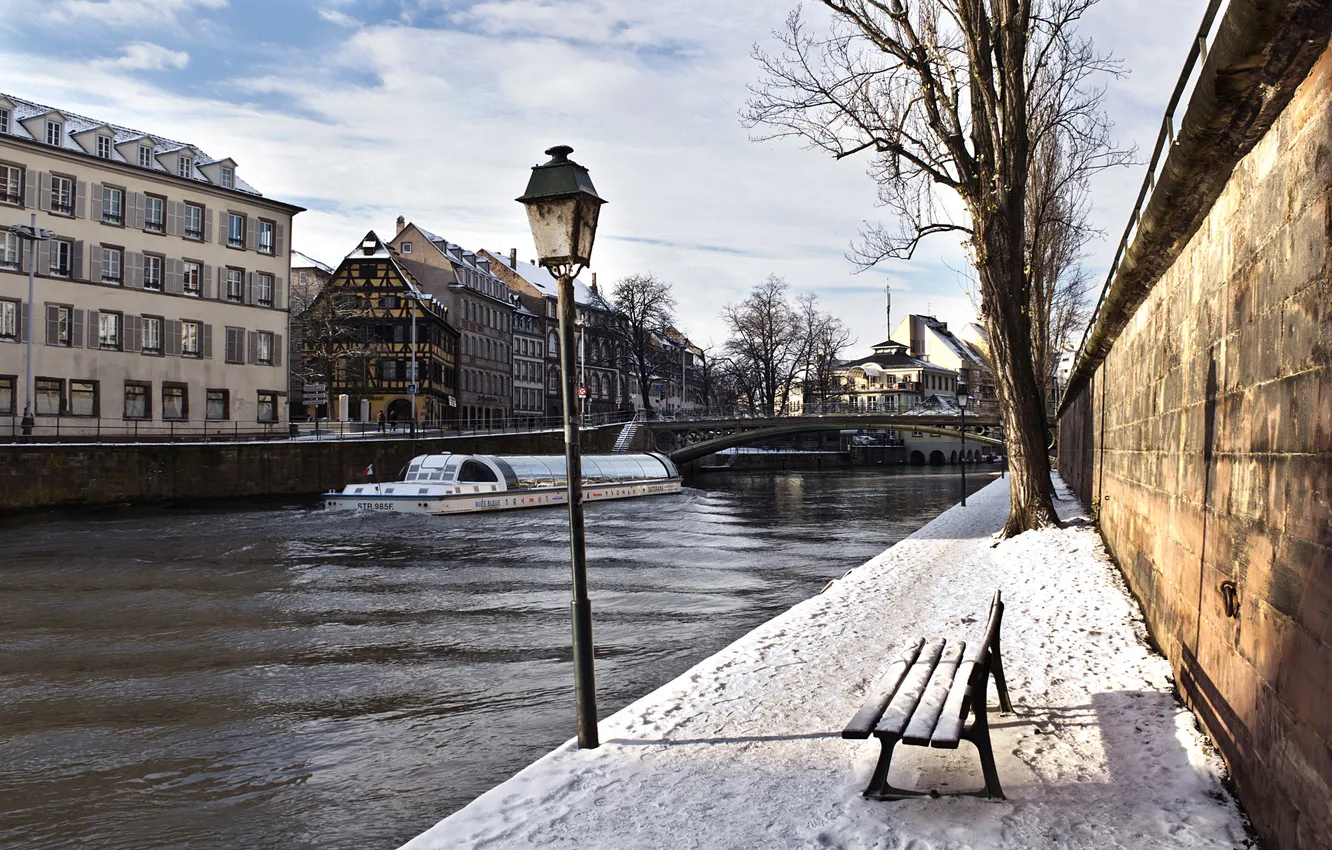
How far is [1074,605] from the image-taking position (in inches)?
429

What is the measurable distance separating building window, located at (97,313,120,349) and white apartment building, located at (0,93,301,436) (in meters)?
0.04

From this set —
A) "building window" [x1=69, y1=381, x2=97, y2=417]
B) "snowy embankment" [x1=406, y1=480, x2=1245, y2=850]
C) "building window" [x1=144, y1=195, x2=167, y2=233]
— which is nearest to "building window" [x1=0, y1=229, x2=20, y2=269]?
"building window" [x1=69, y1=381, x2=97, y2=417]

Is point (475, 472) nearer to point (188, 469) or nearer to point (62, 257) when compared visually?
point (188, 469)

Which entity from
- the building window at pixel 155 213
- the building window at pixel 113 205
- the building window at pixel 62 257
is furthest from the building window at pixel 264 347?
the building window at pixel 62 257

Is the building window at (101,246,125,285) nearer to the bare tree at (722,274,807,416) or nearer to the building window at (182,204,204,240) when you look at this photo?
the building window at (182,204,204,240)

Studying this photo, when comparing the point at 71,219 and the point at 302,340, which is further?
the point at 302,340

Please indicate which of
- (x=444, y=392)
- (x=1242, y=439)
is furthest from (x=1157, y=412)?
(x=444, y=392)

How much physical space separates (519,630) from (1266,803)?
33.3 feet

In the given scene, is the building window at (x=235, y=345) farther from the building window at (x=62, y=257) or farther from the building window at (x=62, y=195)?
the building window at (x=62, y=195)

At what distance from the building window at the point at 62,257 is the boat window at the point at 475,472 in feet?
60.4

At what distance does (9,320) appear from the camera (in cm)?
4056

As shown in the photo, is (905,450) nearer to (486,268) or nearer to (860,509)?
(486,268)

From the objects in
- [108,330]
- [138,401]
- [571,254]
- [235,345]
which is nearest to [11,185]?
[108,330]

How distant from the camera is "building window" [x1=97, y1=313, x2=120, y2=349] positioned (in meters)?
43.3
